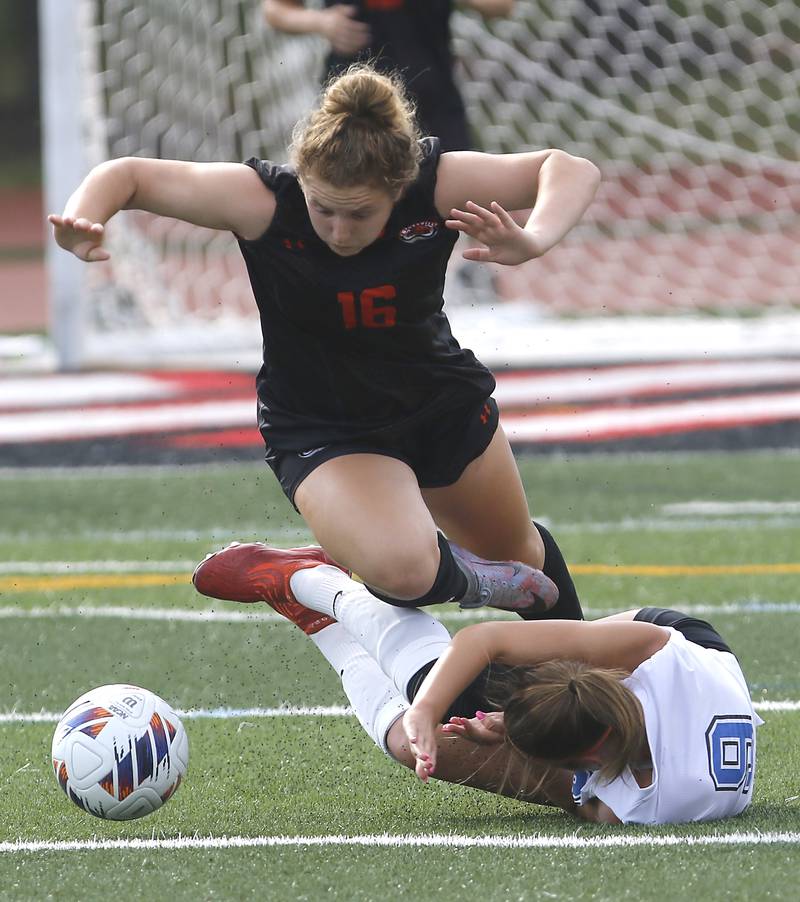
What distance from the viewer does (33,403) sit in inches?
382

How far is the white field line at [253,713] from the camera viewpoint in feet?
14.3

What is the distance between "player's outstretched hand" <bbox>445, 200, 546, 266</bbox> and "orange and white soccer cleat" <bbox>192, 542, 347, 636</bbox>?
110 cm

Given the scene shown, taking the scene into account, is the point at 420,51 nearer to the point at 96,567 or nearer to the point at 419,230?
the point at 96,567

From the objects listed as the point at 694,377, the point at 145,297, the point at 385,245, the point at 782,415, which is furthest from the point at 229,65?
the point at 385,245

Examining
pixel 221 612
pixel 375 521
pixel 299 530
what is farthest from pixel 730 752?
pixel 299 530

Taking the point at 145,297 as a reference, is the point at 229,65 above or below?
above

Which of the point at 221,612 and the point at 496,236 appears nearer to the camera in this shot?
the point at 496,236

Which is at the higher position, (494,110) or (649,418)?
(494,110)

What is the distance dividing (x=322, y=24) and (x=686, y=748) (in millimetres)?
4468

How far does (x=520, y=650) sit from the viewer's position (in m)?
3.46

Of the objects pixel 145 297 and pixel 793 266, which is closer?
pixel 145 297

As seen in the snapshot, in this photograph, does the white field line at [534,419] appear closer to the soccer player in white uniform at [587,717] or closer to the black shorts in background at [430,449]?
the black shorts in background at [430,449]

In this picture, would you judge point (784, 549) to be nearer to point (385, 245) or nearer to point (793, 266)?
point (385, 245)

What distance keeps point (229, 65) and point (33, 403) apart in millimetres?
3317
